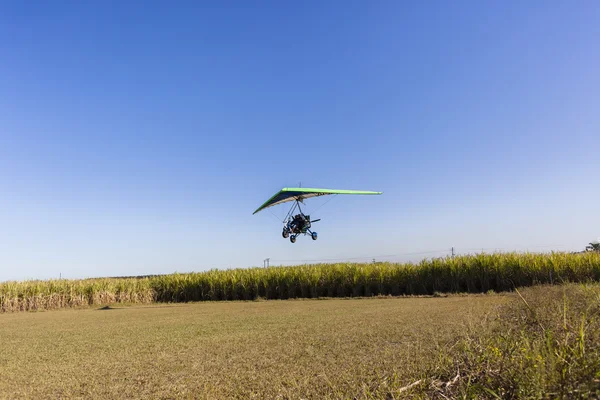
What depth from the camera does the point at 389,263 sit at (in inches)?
645

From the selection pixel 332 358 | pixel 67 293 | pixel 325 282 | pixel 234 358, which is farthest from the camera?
pixel 67 293

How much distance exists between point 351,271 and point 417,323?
9.60 m

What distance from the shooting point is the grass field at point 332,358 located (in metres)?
2.07

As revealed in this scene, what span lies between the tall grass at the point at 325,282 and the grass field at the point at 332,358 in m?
7.90

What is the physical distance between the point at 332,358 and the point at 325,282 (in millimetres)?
11559

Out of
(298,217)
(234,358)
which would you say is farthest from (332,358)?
(298,217)

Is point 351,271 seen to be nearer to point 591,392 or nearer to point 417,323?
point 417,323

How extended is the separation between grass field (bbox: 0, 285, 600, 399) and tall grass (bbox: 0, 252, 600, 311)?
7.90 m

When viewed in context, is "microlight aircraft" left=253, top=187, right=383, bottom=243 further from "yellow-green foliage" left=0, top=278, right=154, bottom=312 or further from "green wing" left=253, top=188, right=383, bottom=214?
"yellow-green foliage" left=0, top=278, right=154, bottom=312

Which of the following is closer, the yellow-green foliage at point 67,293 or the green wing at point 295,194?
the green wing at point 295,194

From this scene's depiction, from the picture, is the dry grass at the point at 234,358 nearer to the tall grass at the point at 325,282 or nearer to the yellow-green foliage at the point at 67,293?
the tall grass at the point at 325,282

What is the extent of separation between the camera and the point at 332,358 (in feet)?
13.5

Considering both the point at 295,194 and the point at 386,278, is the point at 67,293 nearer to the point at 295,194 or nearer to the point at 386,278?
the point at 295,194

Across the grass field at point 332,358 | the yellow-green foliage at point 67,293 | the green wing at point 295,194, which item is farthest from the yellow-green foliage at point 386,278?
the grass field at point 332,358
